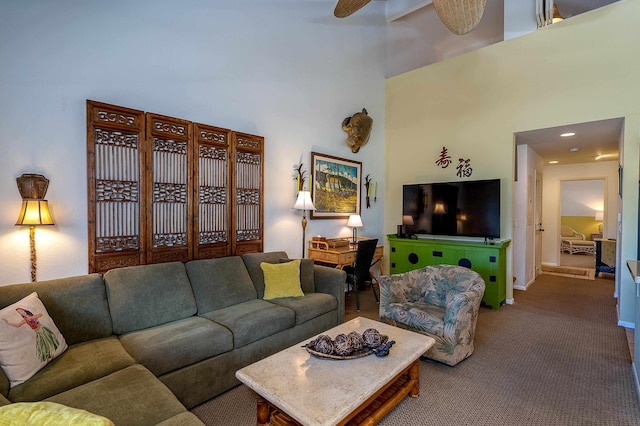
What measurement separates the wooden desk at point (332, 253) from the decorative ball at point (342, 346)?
189cm

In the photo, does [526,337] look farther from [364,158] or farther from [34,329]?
[34,329]

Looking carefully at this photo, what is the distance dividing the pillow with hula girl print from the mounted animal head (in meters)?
3.93

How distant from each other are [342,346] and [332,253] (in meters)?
2.00

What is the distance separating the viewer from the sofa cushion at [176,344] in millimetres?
1859

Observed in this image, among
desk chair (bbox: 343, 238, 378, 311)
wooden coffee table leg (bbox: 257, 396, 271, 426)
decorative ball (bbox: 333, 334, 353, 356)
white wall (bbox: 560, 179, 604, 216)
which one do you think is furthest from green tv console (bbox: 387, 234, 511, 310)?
white wall (bbox: 560, 179, 604, 216)

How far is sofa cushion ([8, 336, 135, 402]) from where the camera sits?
1450 millimetres

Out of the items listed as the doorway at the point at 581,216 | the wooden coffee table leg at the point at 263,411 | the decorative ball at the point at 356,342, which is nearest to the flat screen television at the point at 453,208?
the decorative ball at the point at 356,342

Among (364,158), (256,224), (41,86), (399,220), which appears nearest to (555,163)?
(399,220)

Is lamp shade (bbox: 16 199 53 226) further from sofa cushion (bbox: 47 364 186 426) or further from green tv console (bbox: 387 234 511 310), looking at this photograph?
green tv console (bbox: 387 234 511 310)

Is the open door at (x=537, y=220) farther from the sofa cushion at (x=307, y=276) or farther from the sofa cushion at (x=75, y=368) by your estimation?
the sofa cushion at (x=75, y=368)

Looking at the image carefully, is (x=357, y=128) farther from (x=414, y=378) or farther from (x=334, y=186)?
(x=414, y=378)

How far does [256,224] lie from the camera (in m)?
3.51

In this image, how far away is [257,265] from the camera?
10.2ft

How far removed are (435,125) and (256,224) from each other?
3.25m
